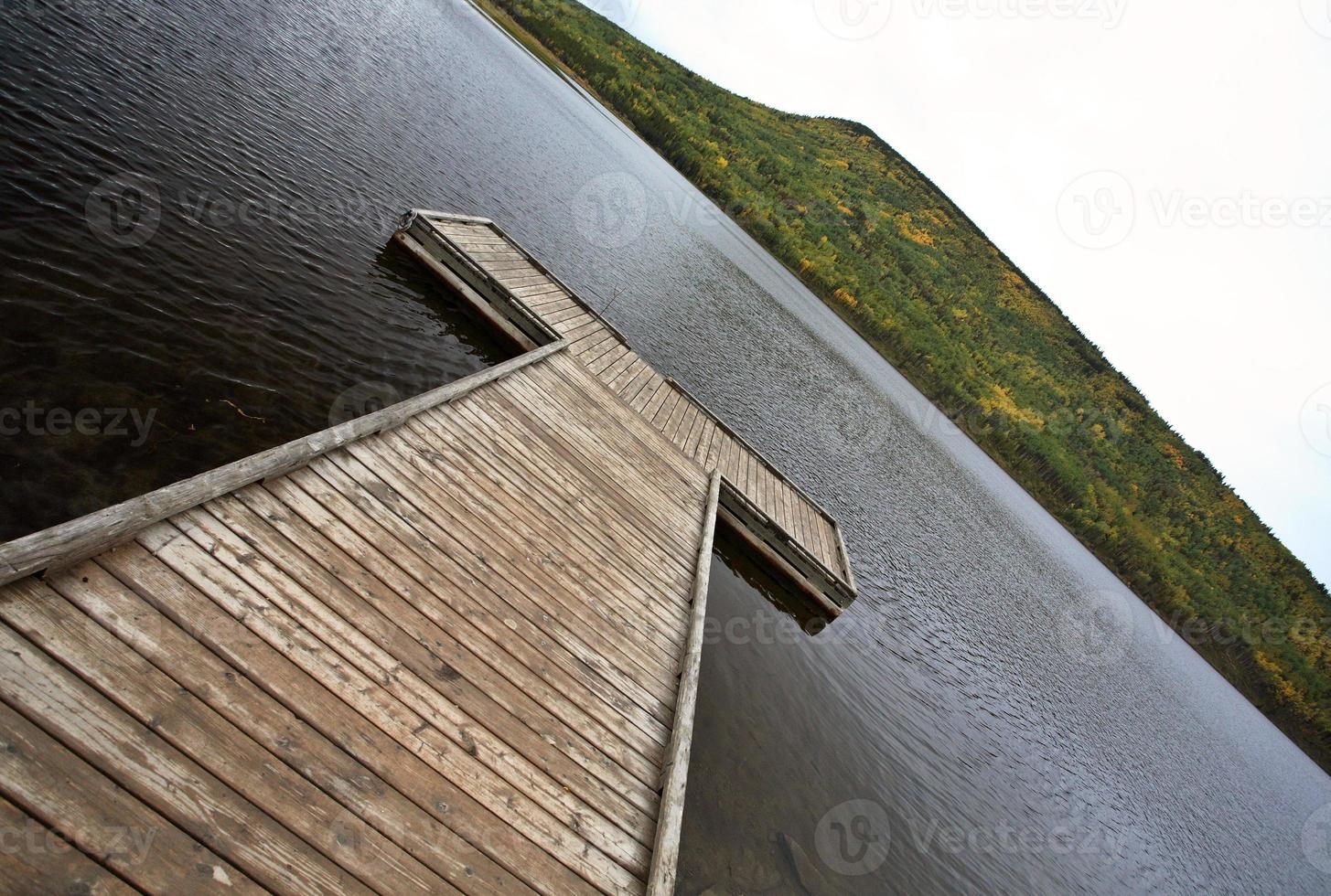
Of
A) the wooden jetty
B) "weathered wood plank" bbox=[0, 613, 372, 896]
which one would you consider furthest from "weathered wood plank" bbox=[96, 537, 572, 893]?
"weathered wood plank" bbox=[0, 613, 372, 896]

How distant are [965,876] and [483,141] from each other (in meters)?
26.9

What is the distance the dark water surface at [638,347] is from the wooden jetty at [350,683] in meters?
1.95

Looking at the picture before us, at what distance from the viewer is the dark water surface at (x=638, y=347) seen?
6.90 m

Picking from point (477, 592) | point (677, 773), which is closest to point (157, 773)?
point (477, 592)

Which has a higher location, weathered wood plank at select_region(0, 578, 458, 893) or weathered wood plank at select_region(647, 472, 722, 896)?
weathered wood plank at select_region(647, 472, 722, 896)

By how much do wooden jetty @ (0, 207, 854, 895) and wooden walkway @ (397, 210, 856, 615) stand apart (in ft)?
16.3

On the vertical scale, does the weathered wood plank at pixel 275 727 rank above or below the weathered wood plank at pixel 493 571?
above

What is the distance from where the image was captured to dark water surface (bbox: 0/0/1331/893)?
6.90m

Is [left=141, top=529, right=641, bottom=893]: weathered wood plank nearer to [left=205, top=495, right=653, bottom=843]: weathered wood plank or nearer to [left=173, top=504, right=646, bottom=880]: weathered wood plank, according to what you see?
[left=173, top=504, right=646, bottom=880]: weathered wood plank

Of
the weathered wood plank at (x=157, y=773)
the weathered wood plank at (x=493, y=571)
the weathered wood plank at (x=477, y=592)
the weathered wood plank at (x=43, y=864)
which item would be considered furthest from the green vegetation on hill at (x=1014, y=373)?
the weathered wood plank at (x=43, y=864)

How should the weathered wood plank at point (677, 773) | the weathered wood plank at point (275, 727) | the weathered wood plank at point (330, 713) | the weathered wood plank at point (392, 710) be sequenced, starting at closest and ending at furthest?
the weathered wood plank at point (275, 727)
the weathered wood plank at point (330, 713)
the weathered wood plank at point (392, 710)
the weathered wood plank at point (677, 773)

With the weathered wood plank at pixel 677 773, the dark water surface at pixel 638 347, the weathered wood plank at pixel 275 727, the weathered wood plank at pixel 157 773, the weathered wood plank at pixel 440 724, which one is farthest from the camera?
the dark water surface at pixel 638 347

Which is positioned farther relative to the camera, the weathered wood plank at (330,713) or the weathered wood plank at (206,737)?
the weathered wood plank at (330,713)

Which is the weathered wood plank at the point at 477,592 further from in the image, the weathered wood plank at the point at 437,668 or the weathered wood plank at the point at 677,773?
the weathered wood plank at the point at 437,668
